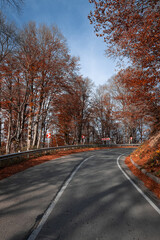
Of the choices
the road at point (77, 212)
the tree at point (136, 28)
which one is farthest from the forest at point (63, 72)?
the road at point (77, 212)

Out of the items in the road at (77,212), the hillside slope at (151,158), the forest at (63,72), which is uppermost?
the forest at (63,72)

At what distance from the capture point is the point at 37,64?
1364 centimetres

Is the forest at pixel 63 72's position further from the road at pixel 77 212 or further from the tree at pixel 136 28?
the road at pixel 77 212

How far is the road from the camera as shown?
9.29ft

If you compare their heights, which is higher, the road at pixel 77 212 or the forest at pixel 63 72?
the forest at pixel 63 72

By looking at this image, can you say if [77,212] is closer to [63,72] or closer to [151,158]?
[151,158]

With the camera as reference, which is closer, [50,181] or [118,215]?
[118,215]

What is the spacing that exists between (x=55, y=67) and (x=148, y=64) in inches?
374

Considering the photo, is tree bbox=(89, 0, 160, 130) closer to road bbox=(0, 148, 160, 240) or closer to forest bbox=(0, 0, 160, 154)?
forest bbox=(0, 0, 160, 154)

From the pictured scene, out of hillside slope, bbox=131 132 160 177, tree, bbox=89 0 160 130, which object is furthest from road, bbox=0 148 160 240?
tree, bbox=89 0 160 130

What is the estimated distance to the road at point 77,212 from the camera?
9.29ft

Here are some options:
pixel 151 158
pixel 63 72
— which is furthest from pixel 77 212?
pixel 63 72

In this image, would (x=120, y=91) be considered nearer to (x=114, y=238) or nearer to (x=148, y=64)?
(x=148, y=64)

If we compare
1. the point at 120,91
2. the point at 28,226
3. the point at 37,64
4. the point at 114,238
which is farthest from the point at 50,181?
the point at 120,91
